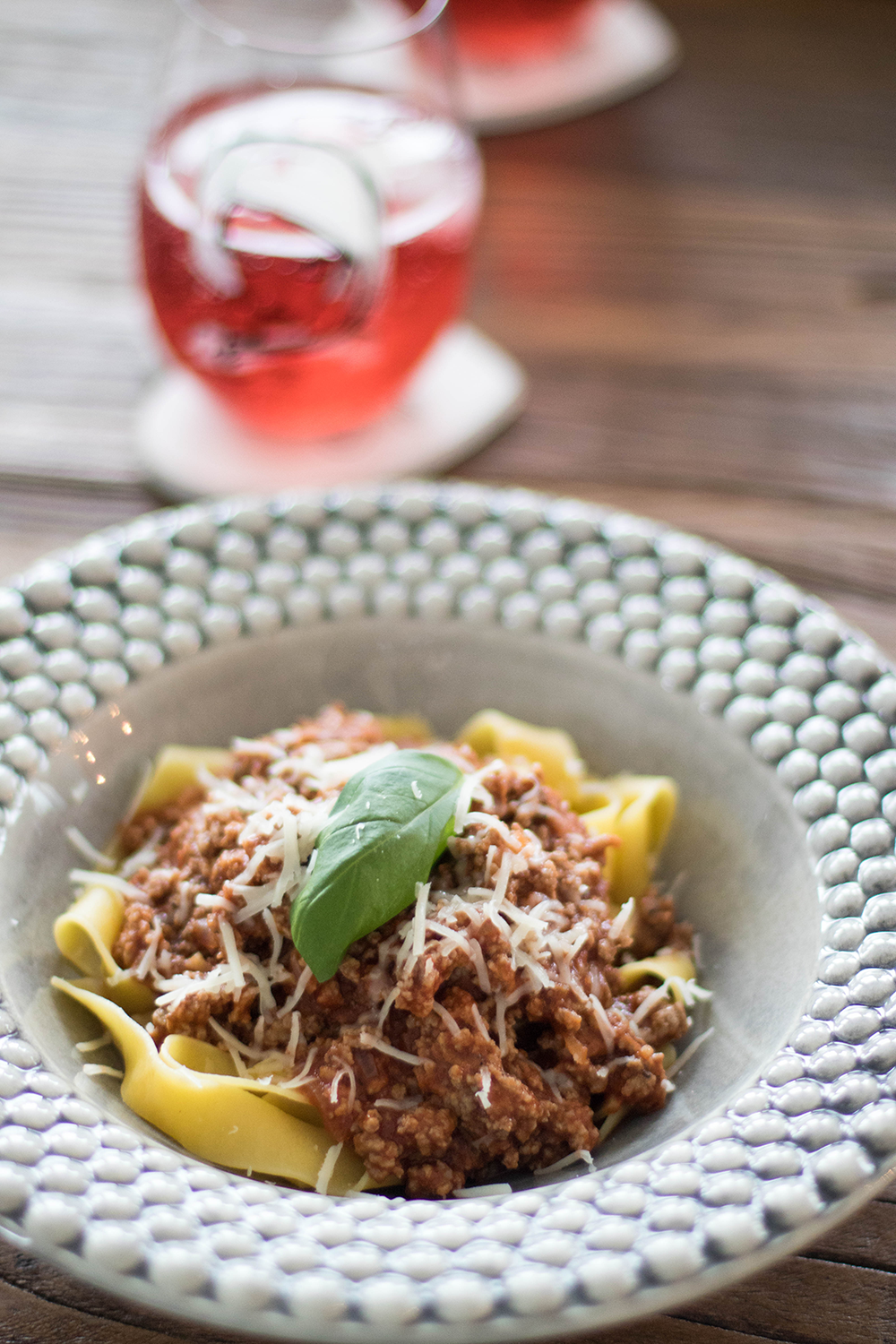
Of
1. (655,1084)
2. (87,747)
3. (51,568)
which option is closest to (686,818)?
(655,1084)

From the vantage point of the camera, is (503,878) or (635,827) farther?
(635,827)

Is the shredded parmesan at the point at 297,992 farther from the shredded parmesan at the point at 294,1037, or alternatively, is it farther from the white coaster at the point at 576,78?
the white coaster at the point at 576,78

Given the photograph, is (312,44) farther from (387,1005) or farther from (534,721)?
(387,1005)

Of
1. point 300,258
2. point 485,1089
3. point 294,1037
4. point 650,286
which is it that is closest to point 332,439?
point 300,258

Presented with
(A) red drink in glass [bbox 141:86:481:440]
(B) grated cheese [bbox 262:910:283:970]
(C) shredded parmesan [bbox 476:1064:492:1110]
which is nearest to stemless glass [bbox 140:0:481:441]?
(A) red drink in glass [bbox 141:86:481:440]

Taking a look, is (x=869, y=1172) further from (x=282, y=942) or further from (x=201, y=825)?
(x=201, y=825)

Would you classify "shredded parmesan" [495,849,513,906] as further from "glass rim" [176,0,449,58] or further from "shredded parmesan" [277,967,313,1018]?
"glass rim" [176,0,449,58]

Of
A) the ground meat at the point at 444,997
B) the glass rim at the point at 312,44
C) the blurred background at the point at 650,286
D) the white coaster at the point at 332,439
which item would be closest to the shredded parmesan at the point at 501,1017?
the ground meat at the point at 444,997
